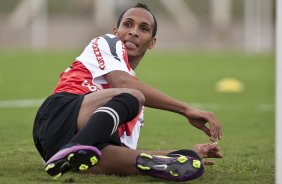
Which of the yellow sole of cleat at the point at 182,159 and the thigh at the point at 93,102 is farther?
the thigh at the point at 93,102

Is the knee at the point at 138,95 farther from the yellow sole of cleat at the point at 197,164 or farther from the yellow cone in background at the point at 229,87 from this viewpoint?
the yellow cone in background at the point at 229,87

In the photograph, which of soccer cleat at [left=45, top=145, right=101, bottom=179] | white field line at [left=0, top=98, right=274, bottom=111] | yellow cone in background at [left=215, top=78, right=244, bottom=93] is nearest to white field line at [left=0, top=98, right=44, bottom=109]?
white field line at [left=0, top=98, right=274, bottom=111]

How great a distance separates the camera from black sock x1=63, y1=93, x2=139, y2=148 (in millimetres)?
5062

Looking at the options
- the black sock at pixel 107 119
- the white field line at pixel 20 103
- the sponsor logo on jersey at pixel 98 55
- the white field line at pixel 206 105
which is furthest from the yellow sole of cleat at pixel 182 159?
the white field line at pixel 20 103

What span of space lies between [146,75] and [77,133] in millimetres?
13023

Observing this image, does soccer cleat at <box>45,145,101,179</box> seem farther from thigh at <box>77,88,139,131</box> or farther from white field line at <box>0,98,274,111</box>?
white field line at <box>0,98,274,111</box>

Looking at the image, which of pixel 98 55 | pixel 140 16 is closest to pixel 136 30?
pixel 140 16

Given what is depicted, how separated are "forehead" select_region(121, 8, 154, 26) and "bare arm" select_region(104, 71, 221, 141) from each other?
641 millimetres

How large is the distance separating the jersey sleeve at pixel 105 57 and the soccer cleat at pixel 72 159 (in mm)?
915

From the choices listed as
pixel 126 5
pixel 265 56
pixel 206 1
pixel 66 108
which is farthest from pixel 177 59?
pixel 66 108

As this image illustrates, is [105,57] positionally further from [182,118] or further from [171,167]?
[182,118]

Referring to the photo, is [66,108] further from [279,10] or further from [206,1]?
[206,1]

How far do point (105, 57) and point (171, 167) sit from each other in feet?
3.29

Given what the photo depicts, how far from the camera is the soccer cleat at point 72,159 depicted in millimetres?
4824
